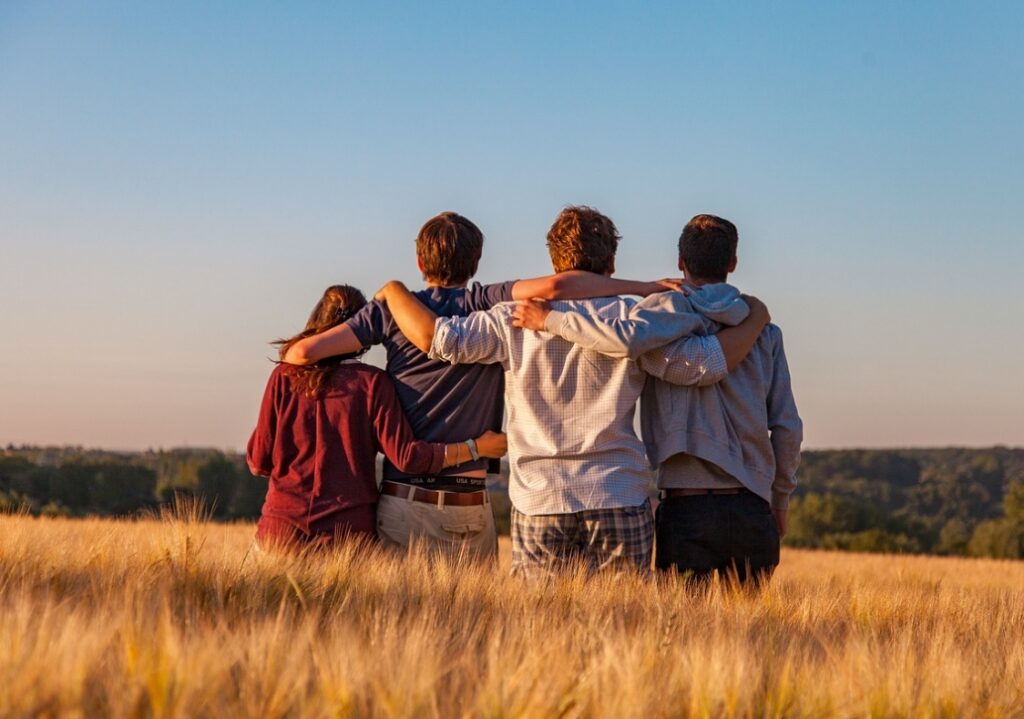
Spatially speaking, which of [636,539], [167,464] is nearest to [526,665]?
[636,539]

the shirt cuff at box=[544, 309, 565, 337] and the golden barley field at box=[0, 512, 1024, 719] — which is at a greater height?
the shirt cuff at box=[544, 309, 565, 337]

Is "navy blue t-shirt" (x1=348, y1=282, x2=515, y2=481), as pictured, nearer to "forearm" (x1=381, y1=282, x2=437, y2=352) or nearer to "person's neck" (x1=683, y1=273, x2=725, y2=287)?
"forearm" (x1=381, y1=282, x2=437, y2=352)

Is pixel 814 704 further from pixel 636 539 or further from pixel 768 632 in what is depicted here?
pixel 636 539

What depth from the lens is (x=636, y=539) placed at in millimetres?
5695

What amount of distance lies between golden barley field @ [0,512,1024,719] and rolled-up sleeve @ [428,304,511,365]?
3.53 feet

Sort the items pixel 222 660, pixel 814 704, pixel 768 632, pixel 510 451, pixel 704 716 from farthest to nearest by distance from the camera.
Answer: pixel 510 451, pixel 768 632, pixel 814 704, pixel 704 716, pixel 222 660

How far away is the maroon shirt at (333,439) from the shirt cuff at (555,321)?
2.92 feet

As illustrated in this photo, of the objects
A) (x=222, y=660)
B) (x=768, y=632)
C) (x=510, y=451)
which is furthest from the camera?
(x=510, y=451)

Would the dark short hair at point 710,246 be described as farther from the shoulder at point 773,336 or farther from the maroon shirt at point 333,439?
the maroon shirt at point 333,439

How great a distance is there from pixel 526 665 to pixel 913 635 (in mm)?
2763

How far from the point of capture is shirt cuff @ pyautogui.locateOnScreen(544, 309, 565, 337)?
5520mm

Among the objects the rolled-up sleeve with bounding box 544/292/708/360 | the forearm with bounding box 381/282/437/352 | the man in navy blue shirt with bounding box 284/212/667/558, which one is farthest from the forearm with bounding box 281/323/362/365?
the rolled-up sleeve with bounding box 544/292/708/360

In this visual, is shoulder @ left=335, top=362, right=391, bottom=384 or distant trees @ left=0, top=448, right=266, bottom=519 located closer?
shoulder @ left=335, top=362, right=391, bottom=384

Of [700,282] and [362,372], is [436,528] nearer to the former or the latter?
[362,372]
